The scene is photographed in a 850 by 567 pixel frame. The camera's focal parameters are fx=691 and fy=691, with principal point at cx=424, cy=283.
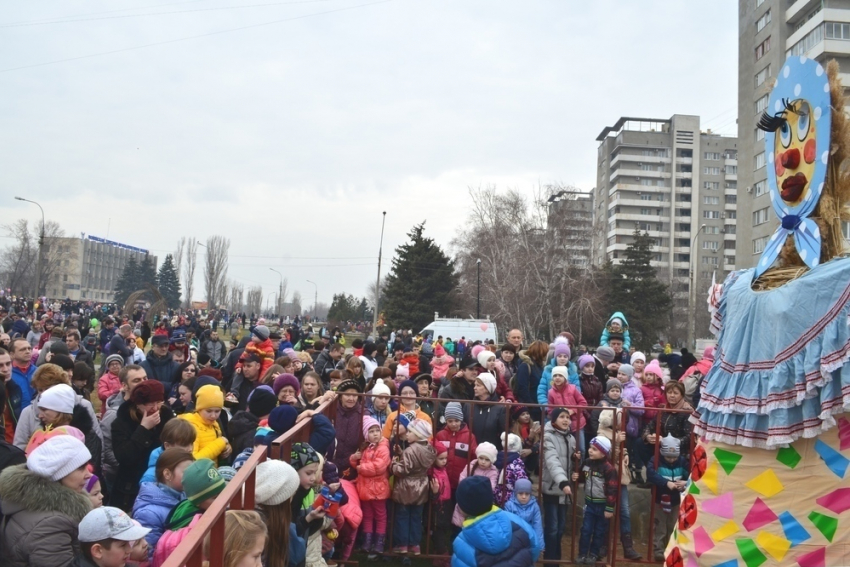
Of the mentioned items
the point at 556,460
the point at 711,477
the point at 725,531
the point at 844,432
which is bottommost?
the point at 556,460

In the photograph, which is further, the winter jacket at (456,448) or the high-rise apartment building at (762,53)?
the high-rise apartment building at (762,53)

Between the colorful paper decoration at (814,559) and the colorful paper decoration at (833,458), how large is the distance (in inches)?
14.3

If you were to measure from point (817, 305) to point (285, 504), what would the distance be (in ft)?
9.61

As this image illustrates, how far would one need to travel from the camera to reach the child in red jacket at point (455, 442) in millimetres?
6648

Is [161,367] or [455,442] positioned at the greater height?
[161,367]

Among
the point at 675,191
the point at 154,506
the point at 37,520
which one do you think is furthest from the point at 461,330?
the point at 675,191

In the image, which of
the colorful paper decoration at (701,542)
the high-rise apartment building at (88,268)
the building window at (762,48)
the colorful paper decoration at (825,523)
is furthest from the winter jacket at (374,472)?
the high-rise apartment building at (88,268)

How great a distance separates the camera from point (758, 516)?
3.41 m

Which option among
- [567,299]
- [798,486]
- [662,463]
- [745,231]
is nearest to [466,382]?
[662,463]

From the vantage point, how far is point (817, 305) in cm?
332

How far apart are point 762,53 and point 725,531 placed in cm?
4773

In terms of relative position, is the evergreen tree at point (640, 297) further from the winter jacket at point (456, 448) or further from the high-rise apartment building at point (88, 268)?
the high-rise apartment building at point (88, 268)

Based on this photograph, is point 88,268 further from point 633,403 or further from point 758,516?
point 758,516

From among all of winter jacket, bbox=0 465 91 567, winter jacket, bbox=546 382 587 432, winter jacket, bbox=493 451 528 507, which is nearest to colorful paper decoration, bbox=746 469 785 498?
winter jacket, bbox=493 451 528 507
